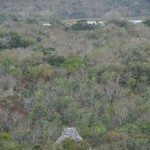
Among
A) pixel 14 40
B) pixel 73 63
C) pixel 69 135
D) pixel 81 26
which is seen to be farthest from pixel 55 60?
pixel 81 26

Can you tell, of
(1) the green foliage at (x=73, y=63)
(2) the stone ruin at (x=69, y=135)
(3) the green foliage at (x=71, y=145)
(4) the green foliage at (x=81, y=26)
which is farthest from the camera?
(4) the green foliage at (x=81, y=26)

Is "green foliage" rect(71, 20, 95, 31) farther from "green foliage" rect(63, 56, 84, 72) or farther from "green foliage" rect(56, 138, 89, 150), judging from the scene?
"green foliage" rect(56, 138, 89, 150)

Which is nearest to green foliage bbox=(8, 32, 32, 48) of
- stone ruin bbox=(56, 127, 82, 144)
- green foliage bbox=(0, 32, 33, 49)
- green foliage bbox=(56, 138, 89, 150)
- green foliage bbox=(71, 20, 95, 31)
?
green foliage bbox=(0, 32, 33, 49)

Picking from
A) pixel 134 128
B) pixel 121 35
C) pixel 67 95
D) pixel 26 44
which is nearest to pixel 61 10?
pixel 121 35

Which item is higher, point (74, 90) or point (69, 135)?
point (69, 135)

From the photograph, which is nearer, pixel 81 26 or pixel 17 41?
pixel 17 41

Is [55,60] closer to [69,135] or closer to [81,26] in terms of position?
[69,135]

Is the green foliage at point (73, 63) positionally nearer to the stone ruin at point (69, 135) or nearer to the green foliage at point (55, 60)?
the green foliage at point (55, 60)

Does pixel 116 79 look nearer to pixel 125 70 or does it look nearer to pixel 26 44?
Result: pixel 125 70

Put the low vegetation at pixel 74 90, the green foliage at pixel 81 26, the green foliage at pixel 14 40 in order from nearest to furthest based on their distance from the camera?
1. the low vegetation at pixel 74 90
2. the green foliage at pixel 14 40
3. the green foliage at pixel 81 26

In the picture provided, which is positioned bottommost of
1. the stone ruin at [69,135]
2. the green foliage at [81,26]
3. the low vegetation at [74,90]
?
the green foliage at [81,26]

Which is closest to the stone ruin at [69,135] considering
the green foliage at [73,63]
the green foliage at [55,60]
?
the green foliage at [73,63]
